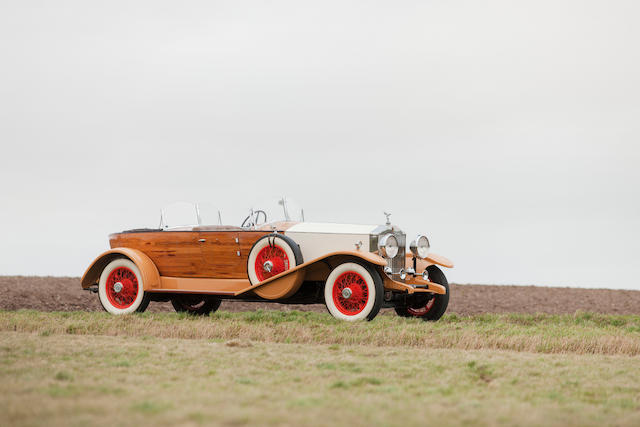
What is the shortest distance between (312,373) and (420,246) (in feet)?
17.5

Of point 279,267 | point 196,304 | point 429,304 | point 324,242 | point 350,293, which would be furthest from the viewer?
point 196,304

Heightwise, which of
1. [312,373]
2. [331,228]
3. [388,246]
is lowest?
[312,373]

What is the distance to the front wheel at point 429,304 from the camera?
38.1 ft

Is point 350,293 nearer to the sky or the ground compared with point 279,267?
nearer to the ground

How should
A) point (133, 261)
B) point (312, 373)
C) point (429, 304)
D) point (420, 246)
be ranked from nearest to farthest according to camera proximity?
point (312, 373)
point (420, 246)
point (429, 304)
point (133, 261)

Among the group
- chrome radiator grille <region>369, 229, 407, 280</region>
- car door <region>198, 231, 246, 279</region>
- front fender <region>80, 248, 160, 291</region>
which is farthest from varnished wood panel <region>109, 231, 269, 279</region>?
chrome radiator grille <region>369, 229, 407, 280</region>

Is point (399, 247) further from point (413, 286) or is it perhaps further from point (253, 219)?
point (253, 219)

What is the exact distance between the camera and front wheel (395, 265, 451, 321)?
38.1 ft

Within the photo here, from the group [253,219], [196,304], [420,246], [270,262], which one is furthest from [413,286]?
[196,304]

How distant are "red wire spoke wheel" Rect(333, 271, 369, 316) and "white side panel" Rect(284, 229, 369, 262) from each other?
67 cm

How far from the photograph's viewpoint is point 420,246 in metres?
11.5

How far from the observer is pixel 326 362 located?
716 cm

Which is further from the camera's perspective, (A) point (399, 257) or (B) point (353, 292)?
(A) point (399, 257)

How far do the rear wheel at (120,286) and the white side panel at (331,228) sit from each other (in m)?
2.91
